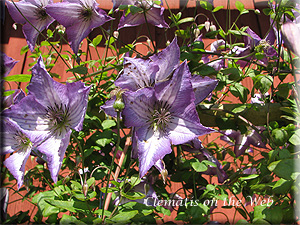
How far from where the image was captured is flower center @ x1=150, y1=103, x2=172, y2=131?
49cm

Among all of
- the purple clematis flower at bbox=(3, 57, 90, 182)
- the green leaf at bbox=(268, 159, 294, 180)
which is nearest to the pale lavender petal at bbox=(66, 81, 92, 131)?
the purple clematis flower at bbox=(3, 57, 90, 182)

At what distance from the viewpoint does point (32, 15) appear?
2.16ft

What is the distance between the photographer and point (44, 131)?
54 cm

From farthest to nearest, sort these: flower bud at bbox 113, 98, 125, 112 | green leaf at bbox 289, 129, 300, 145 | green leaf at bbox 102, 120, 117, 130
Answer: green leaf at bbox 102, 120, 117, 130 → green leaf at bbox 289, 129, 300, 145 → flower bud at bbox 113, 98, 125, 112

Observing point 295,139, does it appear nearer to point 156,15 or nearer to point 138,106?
point 138,106

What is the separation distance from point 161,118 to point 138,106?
6cm

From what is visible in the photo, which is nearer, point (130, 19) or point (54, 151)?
point (54, 151)

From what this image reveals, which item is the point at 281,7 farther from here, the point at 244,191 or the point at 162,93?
the point at 244,191

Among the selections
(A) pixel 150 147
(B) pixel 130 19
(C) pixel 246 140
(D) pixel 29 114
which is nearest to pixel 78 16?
(B) pixel 130 19

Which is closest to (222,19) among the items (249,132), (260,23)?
(260,23)

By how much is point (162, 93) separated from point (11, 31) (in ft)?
4.32

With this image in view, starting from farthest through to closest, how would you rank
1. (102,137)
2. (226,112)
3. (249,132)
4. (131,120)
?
(249,132) < (226,112) < (102,137) < (131,120)

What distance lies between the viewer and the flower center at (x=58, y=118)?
1.76 ft

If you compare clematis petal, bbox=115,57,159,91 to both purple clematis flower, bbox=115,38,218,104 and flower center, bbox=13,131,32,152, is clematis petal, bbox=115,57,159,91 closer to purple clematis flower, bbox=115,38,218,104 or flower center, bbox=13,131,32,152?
purple clematis flower, bbox=115,38,218,104
